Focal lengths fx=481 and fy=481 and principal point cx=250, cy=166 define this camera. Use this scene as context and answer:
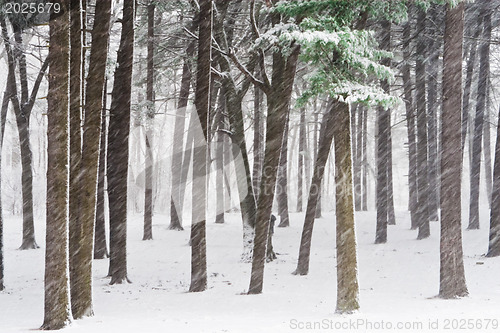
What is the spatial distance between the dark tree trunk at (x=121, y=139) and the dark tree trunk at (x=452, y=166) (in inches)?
322

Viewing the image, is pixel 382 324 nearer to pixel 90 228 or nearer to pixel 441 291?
pixel 441 291

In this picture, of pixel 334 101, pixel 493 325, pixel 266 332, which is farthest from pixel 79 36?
pixel 493 325

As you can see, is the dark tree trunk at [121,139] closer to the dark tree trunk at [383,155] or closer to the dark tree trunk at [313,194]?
the dark tree trunk at [313,194]

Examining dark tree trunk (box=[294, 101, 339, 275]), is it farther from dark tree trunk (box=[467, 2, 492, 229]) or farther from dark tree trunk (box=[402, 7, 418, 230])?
dark tree trunk (box=[467, 2, 492, 229])

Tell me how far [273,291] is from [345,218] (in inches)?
164

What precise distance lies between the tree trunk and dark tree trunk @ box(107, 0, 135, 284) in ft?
20.8

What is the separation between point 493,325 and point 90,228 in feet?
25.0

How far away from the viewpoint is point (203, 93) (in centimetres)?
1247

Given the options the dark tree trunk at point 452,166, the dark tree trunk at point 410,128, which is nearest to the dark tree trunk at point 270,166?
the dark tree trunk at point 452,166

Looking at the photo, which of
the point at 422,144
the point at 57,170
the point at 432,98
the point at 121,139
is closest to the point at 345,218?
the point at 57,170

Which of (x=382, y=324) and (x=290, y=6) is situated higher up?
(x=290, y=6)

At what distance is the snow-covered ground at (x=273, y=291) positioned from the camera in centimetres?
866

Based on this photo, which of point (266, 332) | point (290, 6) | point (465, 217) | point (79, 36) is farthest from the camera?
point (465, 217)

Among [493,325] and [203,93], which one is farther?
[203,93]
